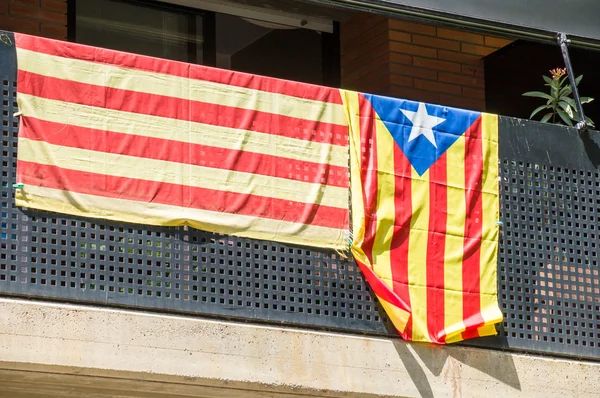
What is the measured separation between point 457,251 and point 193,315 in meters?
2.09

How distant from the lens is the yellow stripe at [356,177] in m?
9.52

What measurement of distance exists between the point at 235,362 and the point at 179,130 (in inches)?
60.4

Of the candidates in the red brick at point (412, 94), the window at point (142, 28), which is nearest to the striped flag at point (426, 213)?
the red brick at point (412, 94)

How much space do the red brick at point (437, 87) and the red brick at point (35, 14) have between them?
3206 millimetres

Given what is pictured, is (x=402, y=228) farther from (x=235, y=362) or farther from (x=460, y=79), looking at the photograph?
(x=460, y=79)

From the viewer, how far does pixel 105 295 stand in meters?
8.59

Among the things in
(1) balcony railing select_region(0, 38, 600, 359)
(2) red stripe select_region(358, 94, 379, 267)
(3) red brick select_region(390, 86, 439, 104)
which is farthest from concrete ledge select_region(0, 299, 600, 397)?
(3) red brick select_region(390, 86, 439, 104)

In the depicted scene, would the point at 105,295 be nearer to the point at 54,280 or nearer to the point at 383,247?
the point at 54,280

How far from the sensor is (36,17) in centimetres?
1115

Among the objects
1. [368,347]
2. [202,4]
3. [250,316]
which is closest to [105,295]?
[250,316]

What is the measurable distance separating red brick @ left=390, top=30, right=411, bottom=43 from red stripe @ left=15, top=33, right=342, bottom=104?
9.09ft

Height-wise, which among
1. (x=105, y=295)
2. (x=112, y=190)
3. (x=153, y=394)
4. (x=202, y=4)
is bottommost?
(x=153, y=394)

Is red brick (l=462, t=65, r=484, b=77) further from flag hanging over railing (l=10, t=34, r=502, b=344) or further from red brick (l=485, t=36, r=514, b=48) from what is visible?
flag hanging over railing (l=10, t=34, r=502, b=344)

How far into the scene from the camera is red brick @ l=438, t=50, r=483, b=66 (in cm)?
1263
